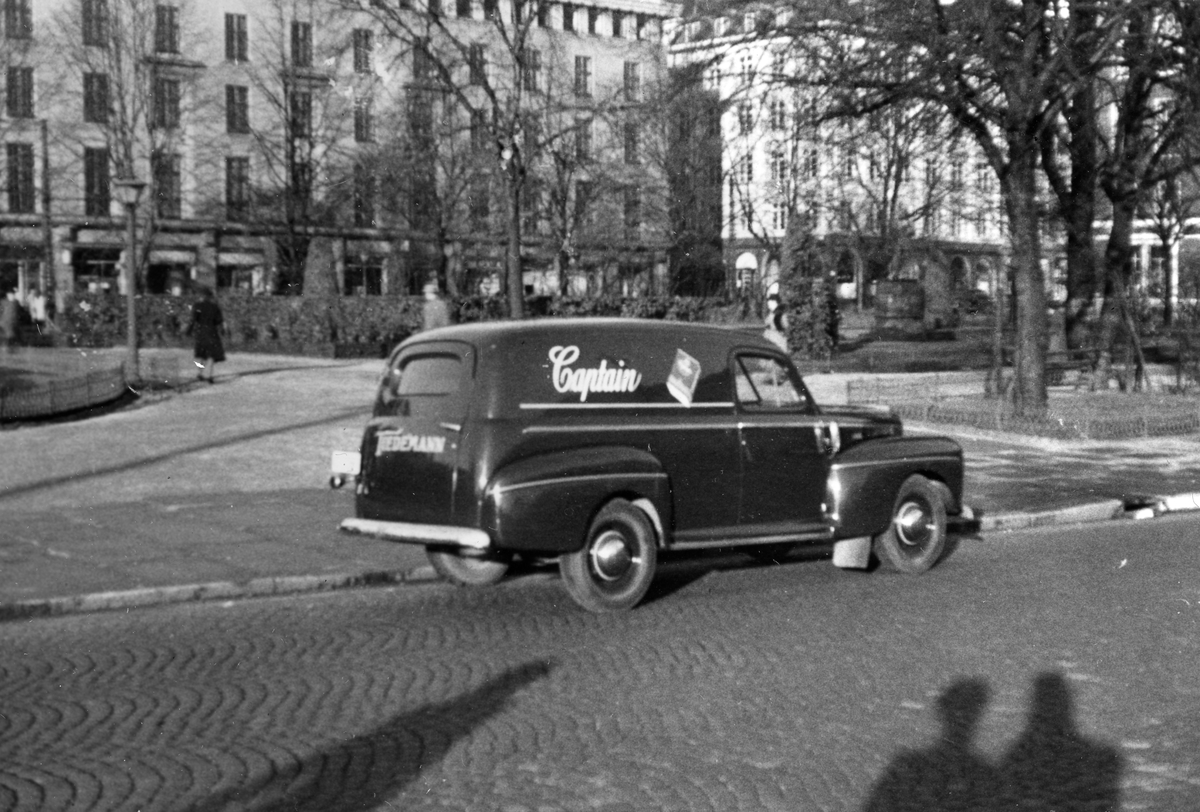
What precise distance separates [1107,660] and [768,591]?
9.10 feet

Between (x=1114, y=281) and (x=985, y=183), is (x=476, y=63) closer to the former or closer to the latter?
(x=1114, y=281)

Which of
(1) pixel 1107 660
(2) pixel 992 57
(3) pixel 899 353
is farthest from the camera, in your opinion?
(3) pixel 899 353

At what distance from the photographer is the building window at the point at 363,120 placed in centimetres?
5800

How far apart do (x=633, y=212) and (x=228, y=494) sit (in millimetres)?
39829

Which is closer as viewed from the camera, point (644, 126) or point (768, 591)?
point (768, 591)

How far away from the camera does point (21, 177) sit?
59969 millimetres

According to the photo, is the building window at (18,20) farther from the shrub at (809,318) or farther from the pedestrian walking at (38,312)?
the shrub at (809,318)

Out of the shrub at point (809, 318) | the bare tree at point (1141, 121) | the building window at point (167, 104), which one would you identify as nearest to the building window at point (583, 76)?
the shrub at point (809, 318)

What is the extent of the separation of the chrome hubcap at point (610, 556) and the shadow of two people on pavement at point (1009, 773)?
113 inches

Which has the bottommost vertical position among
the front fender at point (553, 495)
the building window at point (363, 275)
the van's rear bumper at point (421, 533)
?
the van's rear bumper at point (421, 533)

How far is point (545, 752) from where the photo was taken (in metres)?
6.45

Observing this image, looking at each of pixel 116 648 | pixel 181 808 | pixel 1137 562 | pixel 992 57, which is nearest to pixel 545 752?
pixel 181 808

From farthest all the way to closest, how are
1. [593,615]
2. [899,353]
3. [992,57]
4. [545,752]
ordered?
[899,353]
[992,57]
[593,615]
[545,752]

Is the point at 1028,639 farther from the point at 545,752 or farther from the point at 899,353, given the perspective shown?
the point at 899,353
